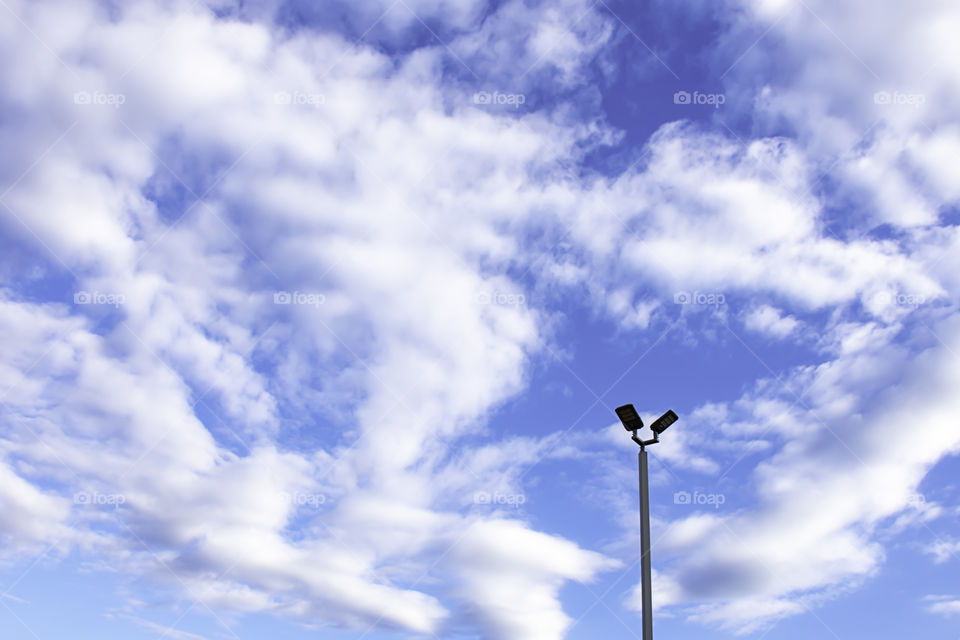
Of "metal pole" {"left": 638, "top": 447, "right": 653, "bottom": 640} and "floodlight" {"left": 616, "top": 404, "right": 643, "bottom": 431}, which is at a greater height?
"floodlight" {"left": 616, "top": 404, "right": 643, "bottom": 431}

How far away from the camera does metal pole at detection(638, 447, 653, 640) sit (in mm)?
16500

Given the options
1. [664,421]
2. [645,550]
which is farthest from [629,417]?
[645,550]

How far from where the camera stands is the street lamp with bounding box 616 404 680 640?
16750 millimetres

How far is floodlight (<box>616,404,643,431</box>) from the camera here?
57.3 feet

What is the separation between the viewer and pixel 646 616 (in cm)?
1653

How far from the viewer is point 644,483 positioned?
1808 cm

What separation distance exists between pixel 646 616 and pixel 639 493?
284 cm

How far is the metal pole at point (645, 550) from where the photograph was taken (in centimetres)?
1650

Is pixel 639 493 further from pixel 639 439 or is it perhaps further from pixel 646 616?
pixel 646 616

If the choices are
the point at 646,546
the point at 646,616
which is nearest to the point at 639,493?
the point at 646,546

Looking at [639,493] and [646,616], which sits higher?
[639,493]

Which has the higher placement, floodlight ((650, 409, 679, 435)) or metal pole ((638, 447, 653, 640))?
floodlight ((650, 409, 679, 435))

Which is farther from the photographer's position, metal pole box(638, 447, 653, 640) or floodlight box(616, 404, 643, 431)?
floodlight box(616, 404, 643, 431)

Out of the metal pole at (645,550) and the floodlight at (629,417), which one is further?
the floodlight at (629,417)
